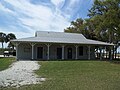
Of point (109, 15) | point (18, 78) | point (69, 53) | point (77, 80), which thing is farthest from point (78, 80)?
point (69, 53)

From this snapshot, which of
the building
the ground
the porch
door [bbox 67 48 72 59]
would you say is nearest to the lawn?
the ground

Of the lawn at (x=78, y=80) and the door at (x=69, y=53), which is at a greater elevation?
the door at (x=69, y=53)

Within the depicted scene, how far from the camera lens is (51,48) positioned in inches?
1451

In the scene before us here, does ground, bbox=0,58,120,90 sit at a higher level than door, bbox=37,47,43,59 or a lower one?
lower

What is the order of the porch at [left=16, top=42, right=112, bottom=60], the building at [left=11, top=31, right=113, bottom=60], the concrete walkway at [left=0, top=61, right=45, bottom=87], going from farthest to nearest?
the porch at [left=16, top=42, right=112, bottom=60]
the building at [left=11, top=31, right=113, bottom=60]
the concrete walkway at [left=0, top=61, right=45, bottom=87]

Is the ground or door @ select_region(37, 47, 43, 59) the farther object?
door @ select_region(37, 47, 43, 59)

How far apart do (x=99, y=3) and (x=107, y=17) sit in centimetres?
459

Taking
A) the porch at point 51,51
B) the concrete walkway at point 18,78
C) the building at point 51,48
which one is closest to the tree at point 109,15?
the building at point 51,48

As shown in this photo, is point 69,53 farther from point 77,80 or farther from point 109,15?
point 77,80

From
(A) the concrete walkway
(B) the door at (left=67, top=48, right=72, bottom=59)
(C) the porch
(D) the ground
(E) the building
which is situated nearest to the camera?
(D) the ground

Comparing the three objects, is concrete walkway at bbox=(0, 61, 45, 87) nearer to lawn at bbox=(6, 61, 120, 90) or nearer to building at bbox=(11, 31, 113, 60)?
lawn at bbox=(6, 61, 120, 90)

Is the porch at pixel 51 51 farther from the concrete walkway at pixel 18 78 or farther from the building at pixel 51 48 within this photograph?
the concrete walkway at pixel 18 78

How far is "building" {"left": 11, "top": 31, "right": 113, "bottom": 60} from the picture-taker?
34.3 meters

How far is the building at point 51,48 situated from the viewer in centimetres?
3434
